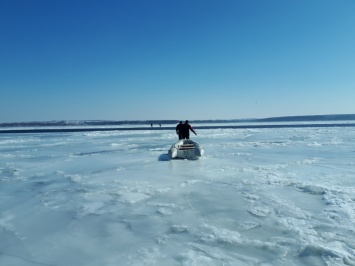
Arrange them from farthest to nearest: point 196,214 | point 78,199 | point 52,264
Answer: point 78,199, point 196,214, point 52,264

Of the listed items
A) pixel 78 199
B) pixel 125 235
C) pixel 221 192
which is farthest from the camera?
pixel 221 192

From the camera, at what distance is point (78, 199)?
607 centimetres

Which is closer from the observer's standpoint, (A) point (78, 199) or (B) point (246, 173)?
(A) point (78, 199)

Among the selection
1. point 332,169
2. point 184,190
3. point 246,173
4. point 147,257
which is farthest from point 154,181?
point 332,169

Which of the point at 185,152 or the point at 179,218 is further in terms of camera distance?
the point at 185,152

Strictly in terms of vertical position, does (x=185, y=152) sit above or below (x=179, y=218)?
above

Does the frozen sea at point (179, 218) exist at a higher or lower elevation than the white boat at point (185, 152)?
lower

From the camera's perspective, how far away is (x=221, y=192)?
6.52 meters

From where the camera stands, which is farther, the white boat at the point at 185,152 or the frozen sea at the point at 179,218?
the white boat at the point at 185,152

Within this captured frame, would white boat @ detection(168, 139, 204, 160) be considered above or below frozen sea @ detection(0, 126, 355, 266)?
above

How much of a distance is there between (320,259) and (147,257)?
78.8 inches

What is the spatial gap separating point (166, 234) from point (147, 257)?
0.74 m

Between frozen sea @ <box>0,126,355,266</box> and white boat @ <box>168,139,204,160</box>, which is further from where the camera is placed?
white boat @ <box>168,139,204,160</box>

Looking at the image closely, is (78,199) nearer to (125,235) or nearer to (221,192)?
(125,235)
